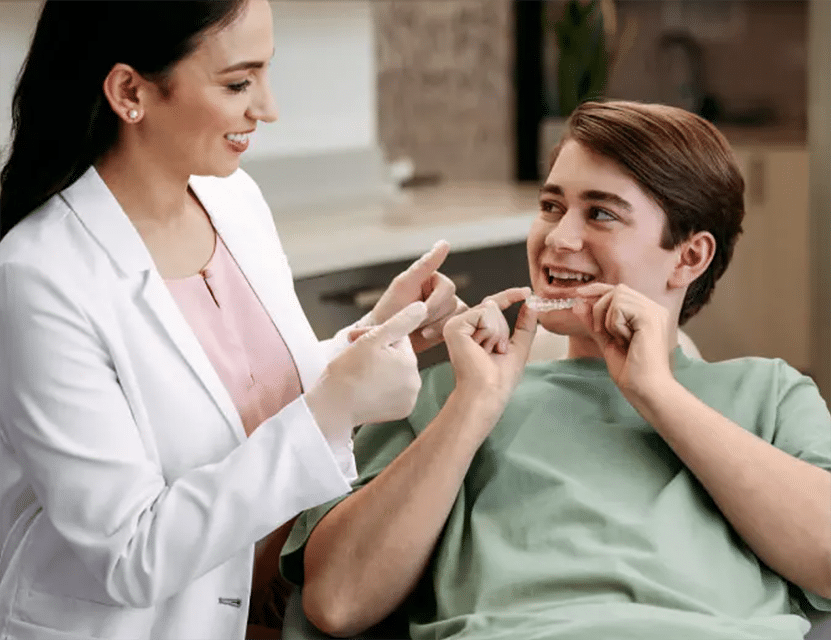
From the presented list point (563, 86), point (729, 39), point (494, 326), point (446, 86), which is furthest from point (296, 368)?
point (729, 39)

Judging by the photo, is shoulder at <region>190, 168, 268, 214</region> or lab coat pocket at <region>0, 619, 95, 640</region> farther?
shoulder at <region>190, 168, 268, 214</region>

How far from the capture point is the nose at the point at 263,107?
4.64 ft

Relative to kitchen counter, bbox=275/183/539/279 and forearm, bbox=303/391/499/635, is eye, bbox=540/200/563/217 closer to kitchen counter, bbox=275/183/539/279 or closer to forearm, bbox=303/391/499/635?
forearm, bbox=303/391/499/635

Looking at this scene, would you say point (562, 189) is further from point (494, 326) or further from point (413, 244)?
point (413, 244)

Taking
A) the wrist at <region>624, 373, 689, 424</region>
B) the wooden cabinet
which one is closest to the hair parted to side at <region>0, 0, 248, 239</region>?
the wrist at <region>624, 373, 689, 424</region>

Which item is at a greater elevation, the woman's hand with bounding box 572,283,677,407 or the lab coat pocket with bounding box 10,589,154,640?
the woman's hand with bounding box 572,283,677,407

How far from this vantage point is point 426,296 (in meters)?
1.76

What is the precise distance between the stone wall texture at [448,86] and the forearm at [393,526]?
2.70m

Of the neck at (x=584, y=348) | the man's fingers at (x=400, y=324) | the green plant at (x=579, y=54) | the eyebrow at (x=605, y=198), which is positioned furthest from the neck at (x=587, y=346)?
the green plant at (x=579, y=54)

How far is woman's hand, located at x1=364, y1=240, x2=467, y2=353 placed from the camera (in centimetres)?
172

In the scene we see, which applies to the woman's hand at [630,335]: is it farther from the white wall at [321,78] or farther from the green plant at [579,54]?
the green plant at [579,54]

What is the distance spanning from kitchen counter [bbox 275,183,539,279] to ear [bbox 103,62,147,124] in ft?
4.69

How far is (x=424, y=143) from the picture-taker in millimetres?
4324

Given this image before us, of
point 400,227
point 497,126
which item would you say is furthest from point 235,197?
point 497,126
